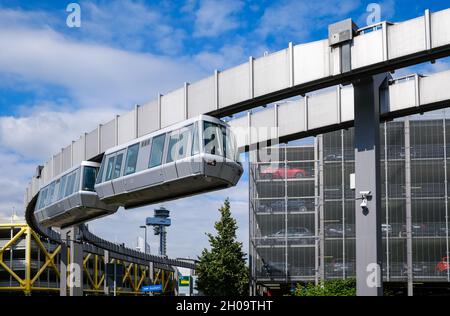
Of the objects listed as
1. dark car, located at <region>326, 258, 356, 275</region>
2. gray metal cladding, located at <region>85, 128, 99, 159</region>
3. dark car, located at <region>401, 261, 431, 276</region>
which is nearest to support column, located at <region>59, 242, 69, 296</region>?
gray metal cladding, located at <region>85, 128, 99, 159</region>

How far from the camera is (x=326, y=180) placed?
55.4 metres

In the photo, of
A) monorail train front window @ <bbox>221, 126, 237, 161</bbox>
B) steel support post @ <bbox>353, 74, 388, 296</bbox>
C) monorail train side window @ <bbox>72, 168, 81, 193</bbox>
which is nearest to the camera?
steel support post @ <bbox>353, 74, 388, 296</bbox>

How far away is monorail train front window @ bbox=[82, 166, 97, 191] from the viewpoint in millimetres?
27188

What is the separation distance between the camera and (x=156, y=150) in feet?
69.0

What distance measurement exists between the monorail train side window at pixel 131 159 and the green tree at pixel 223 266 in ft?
135

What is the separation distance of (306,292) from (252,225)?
2793 cm

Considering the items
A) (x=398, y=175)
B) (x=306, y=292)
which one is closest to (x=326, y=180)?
(x=398, y=175)

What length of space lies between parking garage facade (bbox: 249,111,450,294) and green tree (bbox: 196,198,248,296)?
2.11 m

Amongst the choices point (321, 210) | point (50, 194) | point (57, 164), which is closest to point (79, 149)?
point (50, 194)

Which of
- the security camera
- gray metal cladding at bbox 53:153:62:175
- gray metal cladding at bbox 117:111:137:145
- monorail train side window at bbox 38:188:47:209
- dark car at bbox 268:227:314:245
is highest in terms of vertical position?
gray metal cladding at bbox 117:111:137:145

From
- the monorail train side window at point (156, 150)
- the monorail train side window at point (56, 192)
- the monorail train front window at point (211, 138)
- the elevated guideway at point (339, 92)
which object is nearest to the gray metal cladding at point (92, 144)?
the elevated guideway at point (339, 92)

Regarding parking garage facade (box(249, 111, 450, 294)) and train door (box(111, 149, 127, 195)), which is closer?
train door (box(111, 149, 127, 195))

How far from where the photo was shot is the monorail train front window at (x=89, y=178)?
2719cm

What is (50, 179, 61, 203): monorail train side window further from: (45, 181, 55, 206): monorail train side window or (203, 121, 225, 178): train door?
(203, 121, 225, 178): train door
